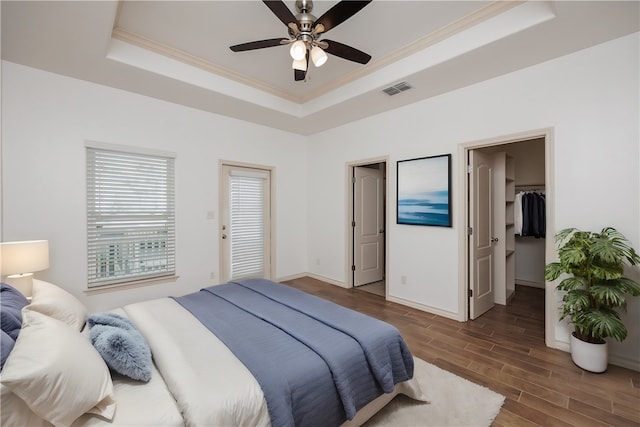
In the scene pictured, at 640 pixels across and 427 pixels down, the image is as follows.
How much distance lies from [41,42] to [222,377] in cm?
325

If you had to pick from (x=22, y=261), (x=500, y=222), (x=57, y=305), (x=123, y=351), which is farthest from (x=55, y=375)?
(x=500, y=222)

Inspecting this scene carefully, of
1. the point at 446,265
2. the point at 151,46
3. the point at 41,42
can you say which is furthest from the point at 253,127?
the point at 446,265

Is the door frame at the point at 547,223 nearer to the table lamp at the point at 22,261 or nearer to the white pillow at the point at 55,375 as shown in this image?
the white pillow at the point at 55,375

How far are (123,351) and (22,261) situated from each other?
74.5 inches

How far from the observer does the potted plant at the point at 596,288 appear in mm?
2088

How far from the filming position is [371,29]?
2689 mm

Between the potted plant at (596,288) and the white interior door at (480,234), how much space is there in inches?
37.2

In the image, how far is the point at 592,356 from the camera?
2240 millimetres

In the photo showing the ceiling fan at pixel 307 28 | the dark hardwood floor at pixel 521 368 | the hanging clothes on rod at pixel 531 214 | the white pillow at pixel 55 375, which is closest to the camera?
the white pillow at pixel 55 375

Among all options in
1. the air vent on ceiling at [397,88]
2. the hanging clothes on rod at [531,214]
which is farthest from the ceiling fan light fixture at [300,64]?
the hanging clothes on rod at [531,214]

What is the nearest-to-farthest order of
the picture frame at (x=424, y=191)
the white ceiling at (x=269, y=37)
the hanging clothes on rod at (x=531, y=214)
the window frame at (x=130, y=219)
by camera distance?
the white ceiling at (x=269, y=37), the window frame at (x=130, y=219), the picture frame at (x=424, y=191), the hanging clothes on rod at (x=531, y=214)

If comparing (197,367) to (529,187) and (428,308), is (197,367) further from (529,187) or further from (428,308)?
(529,187)

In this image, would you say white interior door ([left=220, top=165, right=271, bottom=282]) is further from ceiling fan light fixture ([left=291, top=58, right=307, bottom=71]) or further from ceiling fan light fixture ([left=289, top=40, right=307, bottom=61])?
ceiling fan light fixture ([left=289, top=40, right=307, bottom=61])

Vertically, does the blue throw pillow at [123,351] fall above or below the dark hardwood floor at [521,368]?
above
